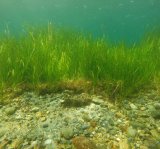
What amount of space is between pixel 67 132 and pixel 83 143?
0.31m

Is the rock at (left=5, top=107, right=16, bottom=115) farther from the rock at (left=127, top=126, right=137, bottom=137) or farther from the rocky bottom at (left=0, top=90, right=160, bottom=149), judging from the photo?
the rock at (left=127, top=126, right=137, bottom=137)

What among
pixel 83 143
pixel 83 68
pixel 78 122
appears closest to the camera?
pixel 83 143

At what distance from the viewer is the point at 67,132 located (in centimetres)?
321

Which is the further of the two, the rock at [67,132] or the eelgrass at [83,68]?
the eelgrass at [83,68]

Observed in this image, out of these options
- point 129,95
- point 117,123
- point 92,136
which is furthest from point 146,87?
point 92,136

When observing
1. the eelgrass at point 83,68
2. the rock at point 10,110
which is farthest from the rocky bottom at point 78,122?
the eelgrass at point 83,68

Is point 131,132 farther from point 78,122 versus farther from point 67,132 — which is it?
point 67,132

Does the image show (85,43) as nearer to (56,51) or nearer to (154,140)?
(56,51)

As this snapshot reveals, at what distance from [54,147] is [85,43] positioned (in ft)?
8.69

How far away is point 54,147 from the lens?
3.00 meters

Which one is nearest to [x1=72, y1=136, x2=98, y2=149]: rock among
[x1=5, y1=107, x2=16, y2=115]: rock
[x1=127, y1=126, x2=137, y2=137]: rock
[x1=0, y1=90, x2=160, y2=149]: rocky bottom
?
[x1=0, y1=90, x2=160, y2=149]: rocky bottom

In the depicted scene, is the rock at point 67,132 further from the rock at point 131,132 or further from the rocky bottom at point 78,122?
the rock at point 131,132

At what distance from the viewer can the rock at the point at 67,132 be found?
3.16 metres

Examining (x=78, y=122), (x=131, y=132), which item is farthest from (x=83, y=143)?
(x=131, y=132)
